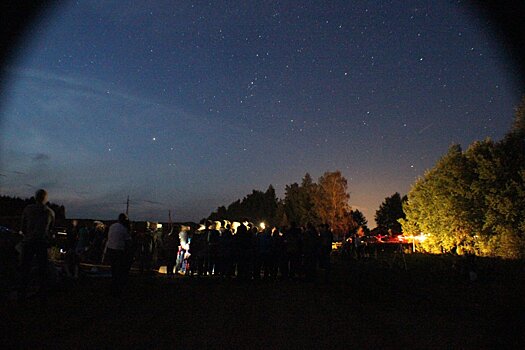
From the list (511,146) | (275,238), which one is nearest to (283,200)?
(511,146)

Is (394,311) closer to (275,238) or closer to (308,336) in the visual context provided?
(308,336)

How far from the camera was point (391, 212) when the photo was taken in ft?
476

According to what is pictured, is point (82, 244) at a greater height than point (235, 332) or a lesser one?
greater

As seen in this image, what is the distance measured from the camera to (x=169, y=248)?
15320mm

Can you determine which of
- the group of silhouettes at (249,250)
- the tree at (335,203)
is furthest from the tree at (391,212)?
the group of silhouettes at (249,250)

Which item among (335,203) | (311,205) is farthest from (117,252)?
(311,205)

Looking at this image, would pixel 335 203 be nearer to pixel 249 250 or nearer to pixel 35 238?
pixel 249 250

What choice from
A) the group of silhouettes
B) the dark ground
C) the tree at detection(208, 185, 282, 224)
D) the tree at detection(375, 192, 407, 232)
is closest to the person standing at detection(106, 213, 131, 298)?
the dark ground

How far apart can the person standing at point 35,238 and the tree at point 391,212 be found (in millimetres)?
139996

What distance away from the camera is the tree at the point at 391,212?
141750 mm

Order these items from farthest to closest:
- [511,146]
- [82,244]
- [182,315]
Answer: [511,146]
[82,244]
[182,315]

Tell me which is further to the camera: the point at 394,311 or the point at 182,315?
the point at 394,311

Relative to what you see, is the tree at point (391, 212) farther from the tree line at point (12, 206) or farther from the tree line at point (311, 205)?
the tree line at point (12, 206)

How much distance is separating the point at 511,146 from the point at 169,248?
100 ft
